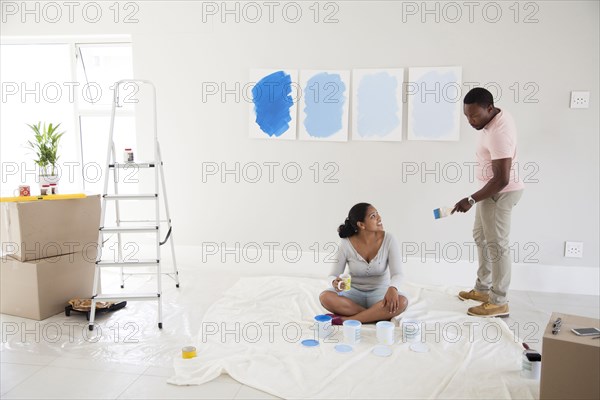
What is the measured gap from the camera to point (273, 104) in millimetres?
4090

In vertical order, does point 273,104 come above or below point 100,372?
above

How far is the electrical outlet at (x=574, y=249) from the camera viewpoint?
12.2 ft

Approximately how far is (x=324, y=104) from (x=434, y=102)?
2.89 ft

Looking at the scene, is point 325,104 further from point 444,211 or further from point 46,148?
point 46,148

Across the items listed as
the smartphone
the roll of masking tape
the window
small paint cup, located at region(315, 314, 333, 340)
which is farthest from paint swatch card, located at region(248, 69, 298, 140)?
the smartphone

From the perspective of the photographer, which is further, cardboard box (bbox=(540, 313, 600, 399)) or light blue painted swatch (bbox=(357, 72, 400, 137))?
light blue painted swatch (bbox=(357, 72, 400, 137))

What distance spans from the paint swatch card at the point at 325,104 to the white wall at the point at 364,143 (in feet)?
0.31

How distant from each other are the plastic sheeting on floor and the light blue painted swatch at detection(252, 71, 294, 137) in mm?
1570

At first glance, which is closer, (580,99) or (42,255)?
(42,255)

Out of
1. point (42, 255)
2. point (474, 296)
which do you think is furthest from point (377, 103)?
point (42, 255)

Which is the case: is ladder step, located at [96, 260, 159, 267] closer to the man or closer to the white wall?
the white wall

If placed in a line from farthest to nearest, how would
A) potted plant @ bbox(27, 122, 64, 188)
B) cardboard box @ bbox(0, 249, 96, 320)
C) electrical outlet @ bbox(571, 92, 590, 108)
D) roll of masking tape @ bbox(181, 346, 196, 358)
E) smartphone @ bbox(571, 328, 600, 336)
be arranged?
1. electrical outlet @ bbox(571, 92, 590, 108)
2. potted plant @ bbox(27, 122, 64, 188)
3. cardboard box @ bbox(0, 249, 96, 320)
4. roll of masking tape @ bbox(181, 346, 196, 358)
5. smartphone @ bbox(571, 328, 600, 336)

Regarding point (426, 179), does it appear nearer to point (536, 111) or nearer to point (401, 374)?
point (536, 111)

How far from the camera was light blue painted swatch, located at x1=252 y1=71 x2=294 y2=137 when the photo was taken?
4051 mm
